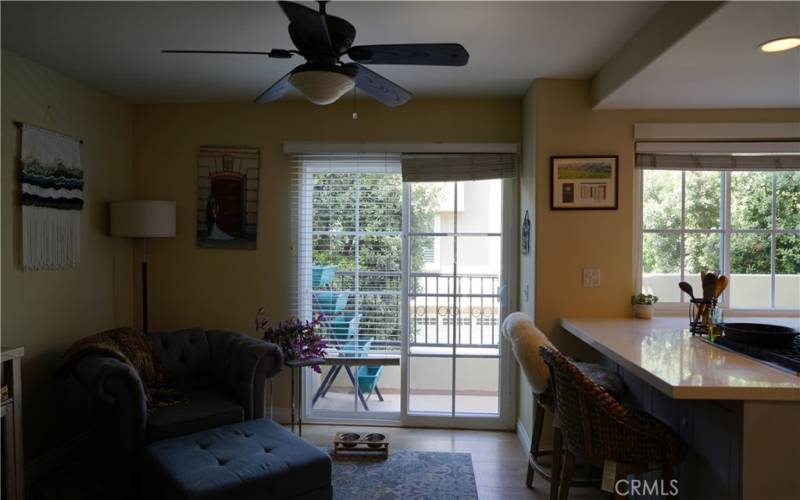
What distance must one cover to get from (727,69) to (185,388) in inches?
140

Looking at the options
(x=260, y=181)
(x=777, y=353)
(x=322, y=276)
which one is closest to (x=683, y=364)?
(x=777, y=353)

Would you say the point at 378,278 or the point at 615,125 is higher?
the point at 615,125

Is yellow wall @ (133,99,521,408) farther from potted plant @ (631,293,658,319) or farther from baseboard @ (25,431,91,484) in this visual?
potted plant @ (631,293,658,319)

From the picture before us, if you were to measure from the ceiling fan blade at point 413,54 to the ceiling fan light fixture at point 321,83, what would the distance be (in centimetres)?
11

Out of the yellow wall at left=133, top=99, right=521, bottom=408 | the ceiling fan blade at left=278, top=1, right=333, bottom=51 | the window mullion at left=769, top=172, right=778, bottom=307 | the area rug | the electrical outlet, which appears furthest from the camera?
the yellow wall at left=133, top=99, right=521, bottom=408

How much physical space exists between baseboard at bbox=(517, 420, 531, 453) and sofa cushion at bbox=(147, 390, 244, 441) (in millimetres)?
1819

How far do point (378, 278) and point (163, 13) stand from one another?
2.13 metres

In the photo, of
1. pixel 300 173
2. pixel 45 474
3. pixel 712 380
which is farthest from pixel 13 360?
pixel 712 380

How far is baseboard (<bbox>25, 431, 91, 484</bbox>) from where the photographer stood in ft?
9.22

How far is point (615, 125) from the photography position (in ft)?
10.1

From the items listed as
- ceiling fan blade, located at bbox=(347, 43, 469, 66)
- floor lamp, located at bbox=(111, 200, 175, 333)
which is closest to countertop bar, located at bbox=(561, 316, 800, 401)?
ceiling fan blade, located at bbox=(347, 43, 469, 66)

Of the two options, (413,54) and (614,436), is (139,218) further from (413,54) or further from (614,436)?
(614,436)

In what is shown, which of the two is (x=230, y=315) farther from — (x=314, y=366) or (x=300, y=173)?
(x=300, y=173)

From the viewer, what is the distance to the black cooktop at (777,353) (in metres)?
1.74
